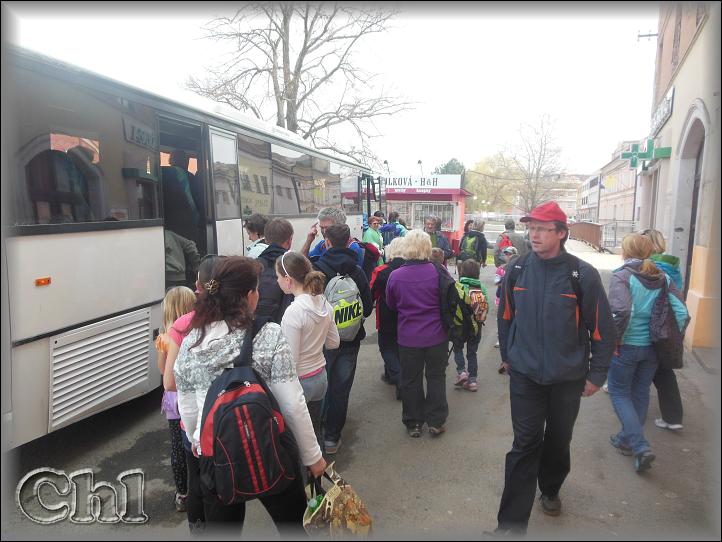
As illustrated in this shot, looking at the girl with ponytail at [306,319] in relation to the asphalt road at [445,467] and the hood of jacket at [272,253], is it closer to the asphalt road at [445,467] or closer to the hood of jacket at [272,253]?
the hood of jacket at [272,253]

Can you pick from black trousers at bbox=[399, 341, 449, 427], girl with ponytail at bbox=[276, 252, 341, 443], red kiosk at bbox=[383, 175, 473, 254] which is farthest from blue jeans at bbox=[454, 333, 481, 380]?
red kiosk at bbox=[383, 175, 473, 254]

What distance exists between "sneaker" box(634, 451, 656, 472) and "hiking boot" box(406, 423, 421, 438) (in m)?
1.74

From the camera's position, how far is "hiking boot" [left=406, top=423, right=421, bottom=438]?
446cm

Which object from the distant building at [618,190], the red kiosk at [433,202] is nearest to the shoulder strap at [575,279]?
the red kiosk at [433,202]

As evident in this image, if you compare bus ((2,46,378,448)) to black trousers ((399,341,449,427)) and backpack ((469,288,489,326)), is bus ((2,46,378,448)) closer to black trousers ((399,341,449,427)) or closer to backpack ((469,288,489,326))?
black trousers ((399,341,449,427))

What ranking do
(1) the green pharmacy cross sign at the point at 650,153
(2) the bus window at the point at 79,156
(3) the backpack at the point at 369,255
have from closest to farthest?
(2) the bus window at the point at 79,156, (3) the backpack at the point at 369,255, (1) the green pharmacy cross sign at the point at 650,153

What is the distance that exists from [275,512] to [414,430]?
7.80ft

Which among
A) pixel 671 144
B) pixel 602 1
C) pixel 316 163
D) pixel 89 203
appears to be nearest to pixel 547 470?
pixel 602 1

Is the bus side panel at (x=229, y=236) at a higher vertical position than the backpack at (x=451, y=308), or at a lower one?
higher

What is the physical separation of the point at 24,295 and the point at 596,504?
413cm

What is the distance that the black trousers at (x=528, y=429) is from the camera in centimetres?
296

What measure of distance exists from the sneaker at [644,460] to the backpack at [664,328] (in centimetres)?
83

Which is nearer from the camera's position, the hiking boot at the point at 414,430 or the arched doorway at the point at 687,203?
the hiking boot at the point at 414,430

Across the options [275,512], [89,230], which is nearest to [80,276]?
[89,230]
